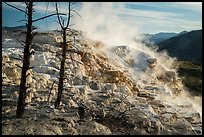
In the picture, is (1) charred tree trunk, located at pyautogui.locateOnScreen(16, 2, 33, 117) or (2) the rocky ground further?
(2) the rocky ground

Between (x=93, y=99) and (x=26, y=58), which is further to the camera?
(x=93, y=99)

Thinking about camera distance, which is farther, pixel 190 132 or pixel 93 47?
pixel 93 47

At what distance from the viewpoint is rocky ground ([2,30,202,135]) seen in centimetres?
1570

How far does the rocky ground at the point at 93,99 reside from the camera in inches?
618

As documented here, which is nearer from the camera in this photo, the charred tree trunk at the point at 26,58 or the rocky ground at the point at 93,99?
the charred tree trunk at the point at 26,58

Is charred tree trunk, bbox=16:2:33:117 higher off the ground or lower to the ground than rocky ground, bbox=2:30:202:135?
higher

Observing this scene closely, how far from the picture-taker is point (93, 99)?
84.4 feet

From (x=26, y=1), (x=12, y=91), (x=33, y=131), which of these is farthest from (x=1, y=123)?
(x=12, y=91)

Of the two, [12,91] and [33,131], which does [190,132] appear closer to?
[33,131]

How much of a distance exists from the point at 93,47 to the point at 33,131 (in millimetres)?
27818

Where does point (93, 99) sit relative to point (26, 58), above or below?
below

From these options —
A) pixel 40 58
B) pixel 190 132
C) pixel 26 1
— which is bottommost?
pixel 190 132

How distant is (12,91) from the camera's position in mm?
22406

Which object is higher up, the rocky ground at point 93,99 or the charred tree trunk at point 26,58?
the charred tree trunk at point 26,58
